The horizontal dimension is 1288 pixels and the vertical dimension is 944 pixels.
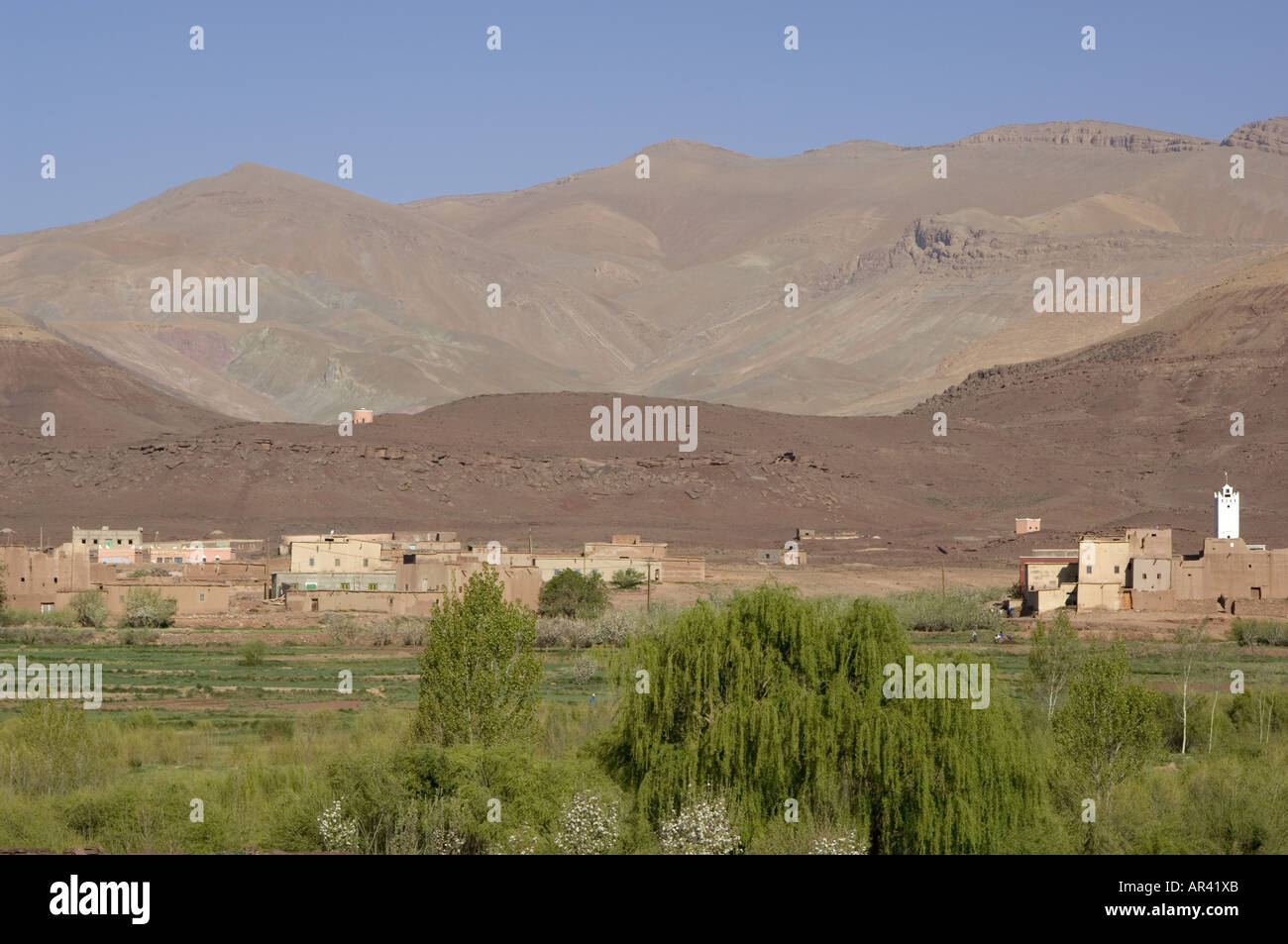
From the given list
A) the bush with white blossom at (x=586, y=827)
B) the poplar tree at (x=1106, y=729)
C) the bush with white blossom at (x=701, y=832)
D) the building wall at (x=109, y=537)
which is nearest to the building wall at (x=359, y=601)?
the building wall at (x=109, y=537)

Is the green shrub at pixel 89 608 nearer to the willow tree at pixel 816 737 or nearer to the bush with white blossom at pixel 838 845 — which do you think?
the willow tree at pixel 816 737

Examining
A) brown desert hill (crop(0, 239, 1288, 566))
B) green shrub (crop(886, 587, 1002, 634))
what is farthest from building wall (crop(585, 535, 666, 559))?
green shrub (crop(886, 587, 1002, 634))

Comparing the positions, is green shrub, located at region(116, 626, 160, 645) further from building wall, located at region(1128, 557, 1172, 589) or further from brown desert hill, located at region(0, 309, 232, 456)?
brown desert hill, located at region(0, 309, 232, 456)

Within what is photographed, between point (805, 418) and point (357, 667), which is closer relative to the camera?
point (357, 667)
